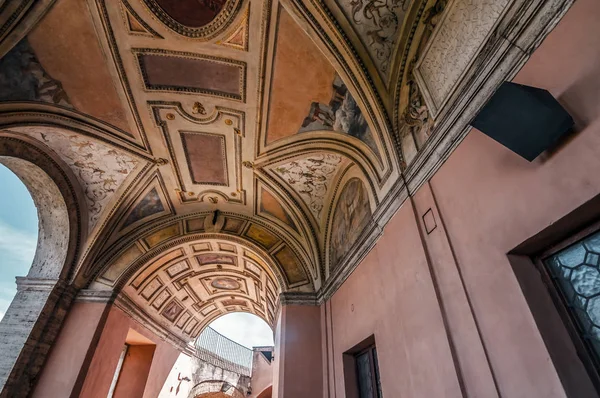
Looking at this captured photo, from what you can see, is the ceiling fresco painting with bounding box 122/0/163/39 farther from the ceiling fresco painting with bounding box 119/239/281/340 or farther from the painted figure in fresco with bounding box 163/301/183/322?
the painted figure in fresco with bounding box 163/301/183/322

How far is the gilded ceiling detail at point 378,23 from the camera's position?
383 cm

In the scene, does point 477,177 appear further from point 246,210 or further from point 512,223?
point 246,210

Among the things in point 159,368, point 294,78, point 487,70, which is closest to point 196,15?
point 294,78

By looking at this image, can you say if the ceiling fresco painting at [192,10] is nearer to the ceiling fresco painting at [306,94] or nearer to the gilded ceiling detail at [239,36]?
the gilded ceiling detail at [239,36]

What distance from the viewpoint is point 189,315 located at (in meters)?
12.0

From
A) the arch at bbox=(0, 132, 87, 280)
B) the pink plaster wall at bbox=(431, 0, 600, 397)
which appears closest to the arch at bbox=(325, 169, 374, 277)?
the pink plaster wall at bbox=(431, 0, 600, 397)

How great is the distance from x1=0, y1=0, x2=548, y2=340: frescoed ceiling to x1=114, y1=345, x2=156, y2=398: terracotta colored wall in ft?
8.87

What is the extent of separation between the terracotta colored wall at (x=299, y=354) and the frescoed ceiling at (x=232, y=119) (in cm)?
59

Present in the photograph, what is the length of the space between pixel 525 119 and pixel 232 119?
489cm

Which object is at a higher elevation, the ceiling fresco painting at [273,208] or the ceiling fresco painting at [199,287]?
the ceiling fresco painting at [273,208]

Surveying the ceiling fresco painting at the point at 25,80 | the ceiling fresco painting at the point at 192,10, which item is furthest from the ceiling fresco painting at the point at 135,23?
the ceiling fresco painting at the point at 25,80

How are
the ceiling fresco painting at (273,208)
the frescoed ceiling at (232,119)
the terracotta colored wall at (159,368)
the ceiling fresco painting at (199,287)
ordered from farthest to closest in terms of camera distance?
the terracotta colored wall at (159,368), the ceiling fresco painting at (199,287), the ceiling fresco painting at (273,208), the frescoed ceiling at (232,119)

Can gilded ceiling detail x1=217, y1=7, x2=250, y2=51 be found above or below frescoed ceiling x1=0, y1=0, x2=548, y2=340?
above

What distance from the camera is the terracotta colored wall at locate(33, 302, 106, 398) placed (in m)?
6.25
